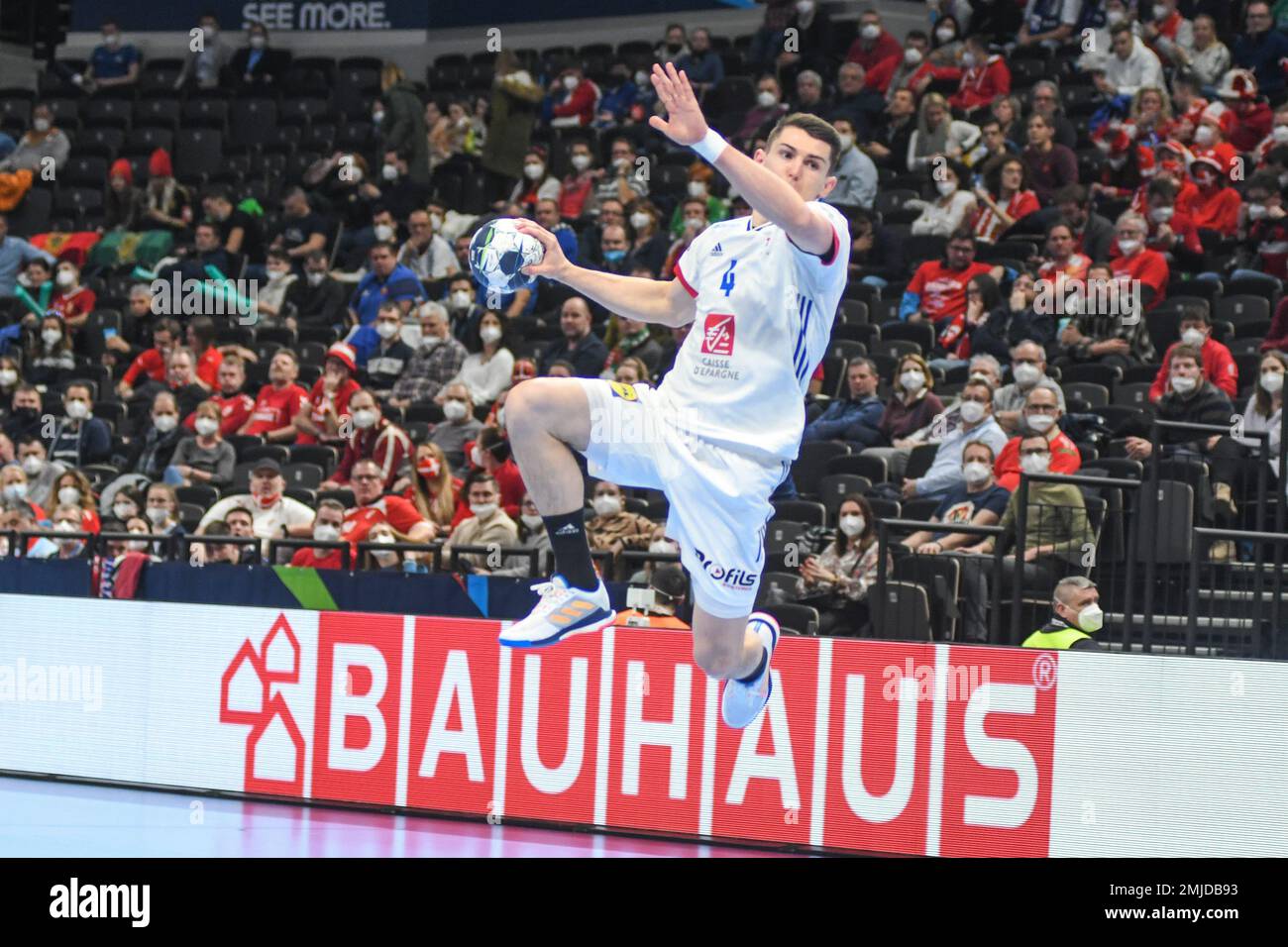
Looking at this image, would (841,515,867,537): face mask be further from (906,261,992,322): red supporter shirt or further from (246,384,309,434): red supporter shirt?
(246,384,309,434): red supporter shirt

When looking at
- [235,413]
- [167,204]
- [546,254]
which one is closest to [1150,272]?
[235,413]

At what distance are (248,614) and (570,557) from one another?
498cm

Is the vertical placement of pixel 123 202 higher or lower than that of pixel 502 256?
higher

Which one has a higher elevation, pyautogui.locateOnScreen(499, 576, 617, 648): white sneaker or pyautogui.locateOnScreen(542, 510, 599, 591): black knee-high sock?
pyautogui.locateOnScreen(542, 510, 599, 591): black knee-high sock

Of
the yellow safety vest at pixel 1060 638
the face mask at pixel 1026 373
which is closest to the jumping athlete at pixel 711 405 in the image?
the yellow safety vest at pixel 1060 638

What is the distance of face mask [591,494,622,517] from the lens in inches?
424

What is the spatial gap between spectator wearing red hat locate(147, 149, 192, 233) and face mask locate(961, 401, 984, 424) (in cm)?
1089

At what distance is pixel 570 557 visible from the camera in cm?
575

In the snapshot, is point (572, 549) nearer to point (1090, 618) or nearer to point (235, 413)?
point (1090, 618)

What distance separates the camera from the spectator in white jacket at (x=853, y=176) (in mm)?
14664

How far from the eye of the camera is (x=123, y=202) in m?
19.7

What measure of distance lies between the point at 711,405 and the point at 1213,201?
8688 mm

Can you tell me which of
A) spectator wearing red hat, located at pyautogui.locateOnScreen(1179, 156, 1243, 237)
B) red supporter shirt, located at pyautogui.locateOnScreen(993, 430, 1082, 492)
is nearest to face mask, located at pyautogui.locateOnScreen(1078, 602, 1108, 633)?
red supporter shirt, located at pyautogui.locateOnScreen(993, 430, 1082, 492)

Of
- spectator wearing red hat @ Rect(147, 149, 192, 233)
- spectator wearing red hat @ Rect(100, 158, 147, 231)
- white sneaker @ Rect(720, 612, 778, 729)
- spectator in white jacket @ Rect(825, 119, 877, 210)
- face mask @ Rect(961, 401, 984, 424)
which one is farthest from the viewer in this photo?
spectator wearing red hat @ Rect(100, 158, 147, 231)
